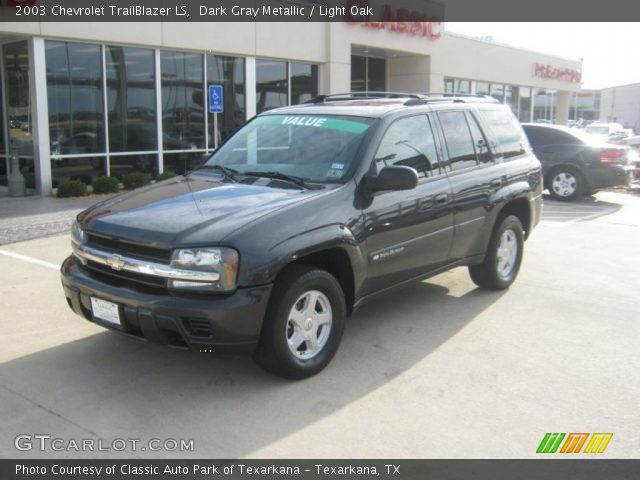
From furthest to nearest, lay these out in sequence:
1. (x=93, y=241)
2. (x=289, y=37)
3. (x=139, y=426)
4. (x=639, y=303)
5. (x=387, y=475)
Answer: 1. (x=289, y=37)
2. (x=639, y=303)
3. (x=93, y=241)
4. (x=139, y=426)
5. (x=387, y=475)

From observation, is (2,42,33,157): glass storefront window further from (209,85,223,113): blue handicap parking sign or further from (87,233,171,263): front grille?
(87,233,171,263): front grille

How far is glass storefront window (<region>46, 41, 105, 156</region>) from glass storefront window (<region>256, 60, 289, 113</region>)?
4970mm

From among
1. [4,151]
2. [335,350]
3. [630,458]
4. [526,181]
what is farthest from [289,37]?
[630,458]

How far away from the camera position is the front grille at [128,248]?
152 inches

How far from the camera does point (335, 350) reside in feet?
14.7

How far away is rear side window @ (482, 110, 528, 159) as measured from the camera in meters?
6.39

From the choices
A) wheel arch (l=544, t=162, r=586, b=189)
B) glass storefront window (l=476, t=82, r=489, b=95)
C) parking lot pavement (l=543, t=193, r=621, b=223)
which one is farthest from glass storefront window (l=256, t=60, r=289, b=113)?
glass storefront window (l=476, t=82, r=489, b=95)

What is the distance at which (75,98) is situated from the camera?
13547mm

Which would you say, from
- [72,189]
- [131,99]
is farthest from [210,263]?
[131,99]

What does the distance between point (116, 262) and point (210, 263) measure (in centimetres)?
71

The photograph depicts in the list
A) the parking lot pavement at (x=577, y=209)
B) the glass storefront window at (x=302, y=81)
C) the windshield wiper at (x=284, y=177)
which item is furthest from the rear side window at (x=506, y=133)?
the glass storefront window at (x=302, y=81)

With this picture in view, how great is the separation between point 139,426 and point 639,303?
192 inches

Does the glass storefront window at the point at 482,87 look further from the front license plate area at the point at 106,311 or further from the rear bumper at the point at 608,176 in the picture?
the front license plate area at the point at 106,311

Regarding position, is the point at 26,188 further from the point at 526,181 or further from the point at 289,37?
the point at 526,181
